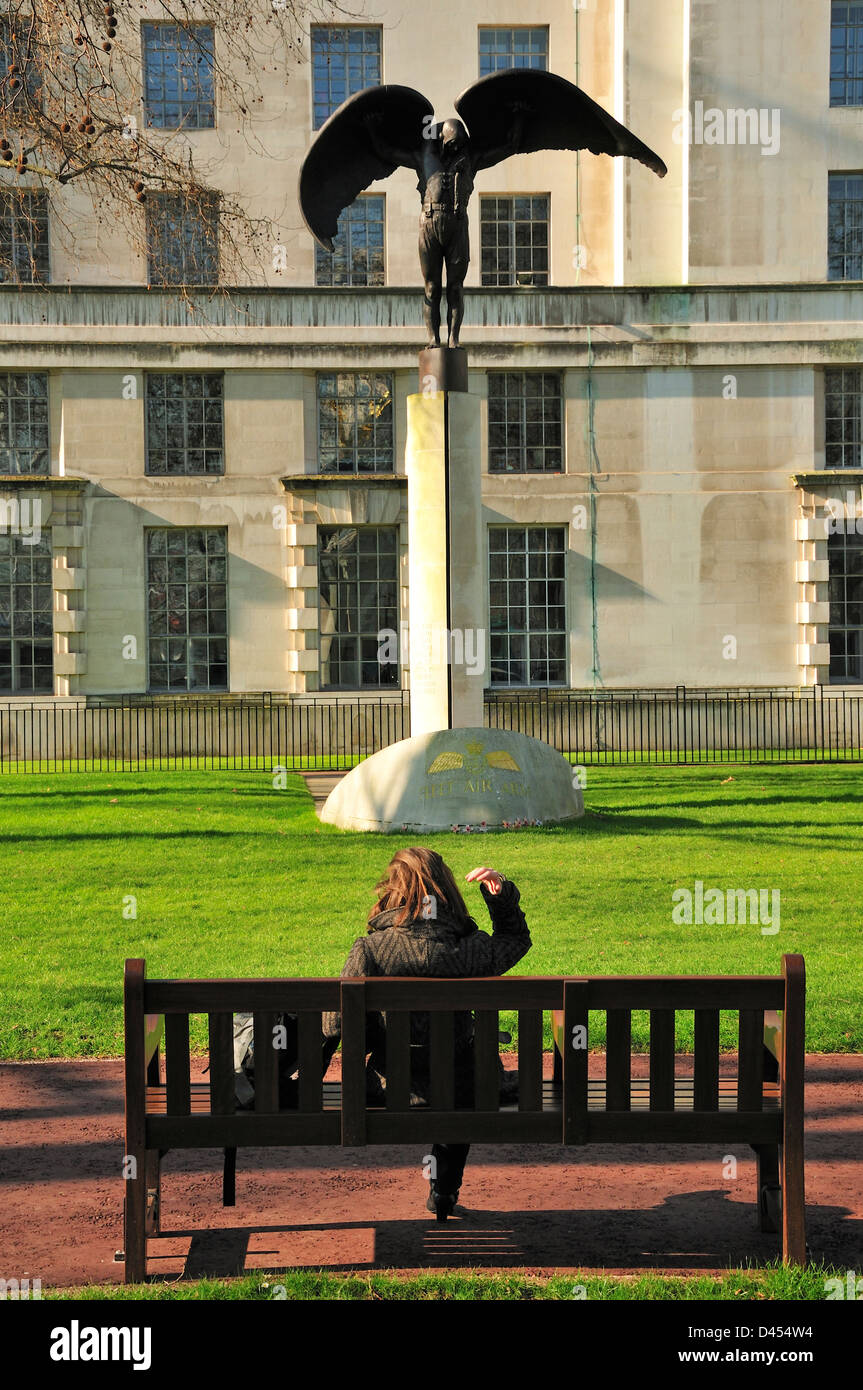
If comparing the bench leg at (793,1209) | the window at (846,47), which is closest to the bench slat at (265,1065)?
the bench leg at (793,1209)

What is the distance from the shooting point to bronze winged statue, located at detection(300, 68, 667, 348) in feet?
59.9

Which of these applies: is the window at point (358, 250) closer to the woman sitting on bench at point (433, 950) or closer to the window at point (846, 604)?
the window at point (846, 604)

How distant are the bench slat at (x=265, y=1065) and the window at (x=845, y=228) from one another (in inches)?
1177

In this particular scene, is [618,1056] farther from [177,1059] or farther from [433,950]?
[177,1059]

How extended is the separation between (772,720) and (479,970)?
25.6 meters

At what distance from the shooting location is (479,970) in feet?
19.9

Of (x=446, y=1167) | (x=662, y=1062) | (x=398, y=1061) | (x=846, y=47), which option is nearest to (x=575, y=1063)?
(x=662, y=1062)

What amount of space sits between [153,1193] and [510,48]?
3078 centimetres

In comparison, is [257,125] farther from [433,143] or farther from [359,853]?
[359,853]

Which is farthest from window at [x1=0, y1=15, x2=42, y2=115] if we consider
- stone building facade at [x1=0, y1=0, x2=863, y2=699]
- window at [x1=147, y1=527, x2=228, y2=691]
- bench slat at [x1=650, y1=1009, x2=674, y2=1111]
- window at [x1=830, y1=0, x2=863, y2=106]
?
window at [x1=830, y1=0, x2=863, y2=106]

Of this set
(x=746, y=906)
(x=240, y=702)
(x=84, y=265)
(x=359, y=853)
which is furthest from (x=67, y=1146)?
(x=84, y=265)

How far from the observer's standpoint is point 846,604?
3184cm

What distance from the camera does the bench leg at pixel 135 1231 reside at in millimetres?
5445

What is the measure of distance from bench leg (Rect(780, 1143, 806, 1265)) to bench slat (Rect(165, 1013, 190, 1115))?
2.22 m
